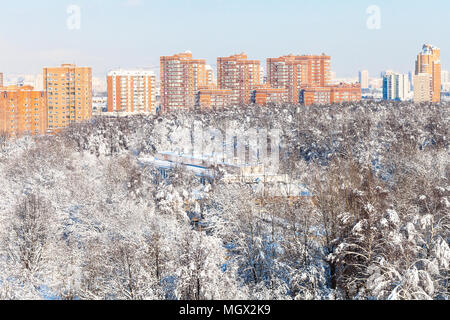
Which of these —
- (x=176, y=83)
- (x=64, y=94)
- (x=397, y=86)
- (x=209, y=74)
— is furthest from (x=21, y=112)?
(x=397, y=86)

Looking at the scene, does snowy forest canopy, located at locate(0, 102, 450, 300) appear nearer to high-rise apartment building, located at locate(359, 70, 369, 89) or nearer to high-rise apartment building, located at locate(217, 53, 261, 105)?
high-rise apartment building, located at locate(217, 53, 261, 105)

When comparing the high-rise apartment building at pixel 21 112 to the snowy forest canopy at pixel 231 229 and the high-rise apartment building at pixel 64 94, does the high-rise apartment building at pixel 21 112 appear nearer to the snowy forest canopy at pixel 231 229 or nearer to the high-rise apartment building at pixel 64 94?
the high-rise apartment building at pixel 64 94

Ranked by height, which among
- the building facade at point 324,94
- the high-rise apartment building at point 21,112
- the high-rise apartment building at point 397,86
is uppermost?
the high-rise apartment building at point 397,86

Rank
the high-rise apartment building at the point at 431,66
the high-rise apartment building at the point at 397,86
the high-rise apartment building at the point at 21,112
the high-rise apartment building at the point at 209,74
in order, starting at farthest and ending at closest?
the high-rise apartment building at the point at 397,86 → the high-rise apartment building at the point at 209,74 → the high-rise apartment building at the point at 431,66 → the high-rise apartment building at the point at 21,112

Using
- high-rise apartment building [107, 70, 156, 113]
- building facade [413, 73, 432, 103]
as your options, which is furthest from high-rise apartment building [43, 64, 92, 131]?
building facade [413, 73, 432, 103]

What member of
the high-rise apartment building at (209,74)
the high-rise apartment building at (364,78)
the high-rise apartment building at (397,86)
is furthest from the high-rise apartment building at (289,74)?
the high-rise apartment building at (364,78)
